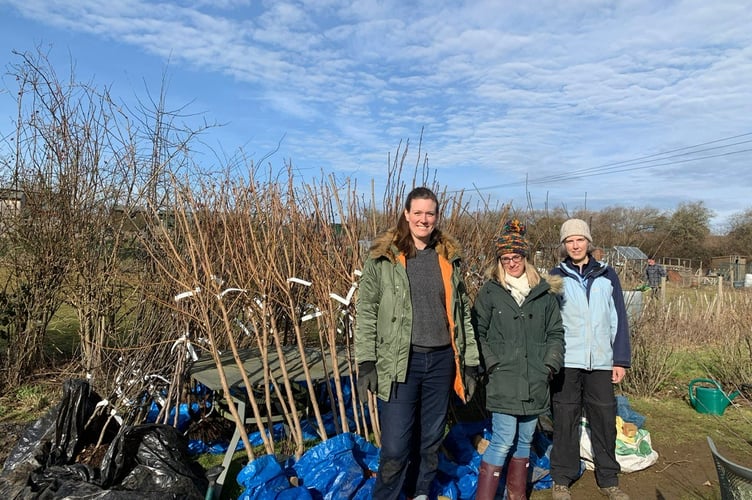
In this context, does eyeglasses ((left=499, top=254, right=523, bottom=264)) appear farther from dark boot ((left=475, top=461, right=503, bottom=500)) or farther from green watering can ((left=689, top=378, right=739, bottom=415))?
green watering can ((left=689, top=378, right=739, bottom=415))

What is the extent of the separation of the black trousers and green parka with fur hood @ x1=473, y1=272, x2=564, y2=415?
0.42 meters

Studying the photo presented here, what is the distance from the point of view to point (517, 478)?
3.08 metres

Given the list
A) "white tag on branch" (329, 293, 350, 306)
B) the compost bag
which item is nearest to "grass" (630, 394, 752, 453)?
A: "white tag on branch" (329, 293, 350, 306)

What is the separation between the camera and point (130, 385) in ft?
12.1

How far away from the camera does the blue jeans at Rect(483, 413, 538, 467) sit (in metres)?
2.97

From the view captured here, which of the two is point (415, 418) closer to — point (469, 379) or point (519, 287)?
point (469, 379)

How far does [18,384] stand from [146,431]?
3291 mm

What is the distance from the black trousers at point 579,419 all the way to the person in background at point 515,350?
0.43 metres

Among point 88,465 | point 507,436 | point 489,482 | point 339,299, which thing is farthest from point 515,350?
point 88,465

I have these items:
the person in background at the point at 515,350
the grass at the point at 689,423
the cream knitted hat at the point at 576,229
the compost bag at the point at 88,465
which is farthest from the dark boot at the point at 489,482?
the grass at the point at 689,423

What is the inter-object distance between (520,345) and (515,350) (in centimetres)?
4

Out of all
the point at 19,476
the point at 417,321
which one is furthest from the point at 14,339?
the point at 417,321

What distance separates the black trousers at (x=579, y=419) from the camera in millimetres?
3324

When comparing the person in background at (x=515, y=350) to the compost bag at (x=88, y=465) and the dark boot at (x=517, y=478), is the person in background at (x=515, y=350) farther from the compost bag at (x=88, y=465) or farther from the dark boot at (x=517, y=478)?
the compost bag at (x=88, y=465)
